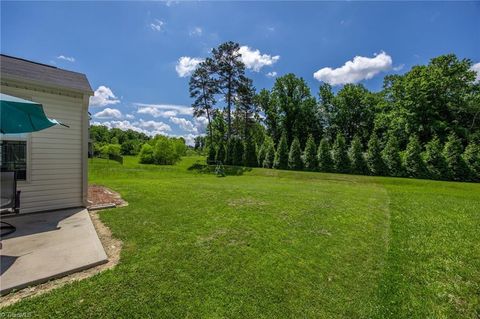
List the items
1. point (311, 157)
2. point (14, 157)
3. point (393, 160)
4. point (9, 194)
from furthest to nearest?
point (311, 157)
point (393, 160)
point (14, 157)
point (9, 194)

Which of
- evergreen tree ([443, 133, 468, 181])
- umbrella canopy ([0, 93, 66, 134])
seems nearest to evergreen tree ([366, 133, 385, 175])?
evergreen tree ([443, 133, 468, 181])

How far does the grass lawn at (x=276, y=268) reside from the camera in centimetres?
206

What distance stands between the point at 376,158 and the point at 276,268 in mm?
17549

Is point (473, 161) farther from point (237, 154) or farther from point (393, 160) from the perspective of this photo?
point (237, 154)

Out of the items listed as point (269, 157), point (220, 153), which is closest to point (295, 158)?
point (269, 157)

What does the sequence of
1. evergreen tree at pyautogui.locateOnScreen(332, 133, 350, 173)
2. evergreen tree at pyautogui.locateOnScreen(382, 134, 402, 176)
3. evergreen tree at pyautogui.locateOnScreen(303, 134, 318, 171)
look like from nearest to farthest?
evergreen tree at pyautogui.locateOnScreen(382, 134, 402, 176) → evergreen tree at pyautogui.locateOnScreen(332, 133, 350, 173) → evergreen tree at pyautogui.locateOnScreen(303, 134, 318, 171)

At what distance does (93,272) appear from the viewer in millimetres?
2471

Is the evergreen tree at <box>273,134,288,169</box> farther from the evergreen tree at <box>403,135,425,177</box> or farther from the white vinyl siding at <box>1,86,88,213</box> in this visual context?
the white vinyl siding at <box>1,86,88,213</box>

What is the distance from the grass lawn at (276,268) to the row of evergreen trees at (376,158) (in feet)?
40.8

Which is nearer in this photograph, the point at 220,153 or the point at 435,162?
the point at 435,162

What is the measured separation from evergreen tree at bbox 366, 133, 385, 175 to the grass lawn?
12536 mm

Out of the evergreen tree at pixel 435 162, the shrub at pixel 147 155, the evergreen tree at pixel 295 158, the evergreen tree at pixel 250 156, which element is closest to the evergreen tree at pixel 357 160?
the evergreen tree at pixel 435 162

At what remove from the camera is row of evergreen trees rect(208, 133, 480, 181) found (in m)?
14.5

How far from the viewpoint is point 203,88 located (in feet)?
71.6
